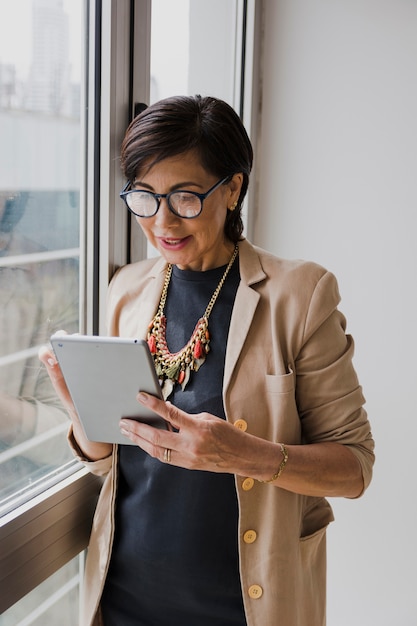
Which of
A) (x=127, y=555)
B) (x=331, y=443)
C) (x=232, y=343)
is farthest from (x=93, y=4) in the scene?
(x=127, y=555)

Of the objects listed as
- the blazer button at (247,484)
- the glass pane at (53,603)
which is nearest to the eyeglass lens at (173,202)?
the blazer button at (247,484)

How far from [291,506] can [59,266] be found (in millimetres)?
687

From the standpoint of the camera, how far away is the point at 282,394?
1306 mm

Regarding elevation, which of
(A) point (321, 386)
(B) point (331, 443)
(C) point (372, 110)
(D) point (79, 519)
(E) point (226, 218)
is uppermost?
(C) point (372, 110)

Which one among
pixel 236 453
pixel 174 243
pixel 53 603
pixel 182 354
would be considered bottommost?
pixel 53 603

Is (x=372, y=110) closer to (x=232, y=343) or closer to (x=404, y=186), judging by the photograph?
(x=404, y=186)

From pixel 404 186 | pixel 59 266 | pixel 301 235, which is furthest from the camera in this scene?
pixel 301 235

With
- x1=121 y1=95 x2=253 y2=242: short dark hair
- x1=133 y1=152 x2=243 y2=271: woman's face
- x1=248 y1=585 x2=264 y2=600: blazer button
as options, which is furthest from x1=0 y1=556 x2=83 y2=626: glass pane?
x1=121 y1=95 x2=253 y2=242: short dark hair

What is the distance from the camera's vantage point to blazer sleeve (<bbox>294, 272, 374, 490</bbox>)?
1322 millimetres

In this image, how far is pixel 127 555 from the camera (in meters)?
1.39

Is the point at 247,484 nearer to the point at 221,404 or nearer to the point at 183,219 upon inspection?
the point at 221,404

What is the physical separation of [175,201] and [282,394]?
0.39 metres

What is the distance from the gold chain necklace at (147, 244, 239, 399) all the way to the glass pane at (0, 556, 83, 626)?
1.84ft

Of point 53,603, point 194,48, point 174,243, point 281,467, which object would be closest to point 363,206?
point 194,48
